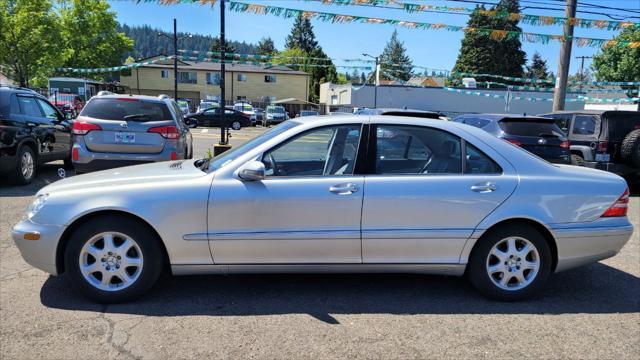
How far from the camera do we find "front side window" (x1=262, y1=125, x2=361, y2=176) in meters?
3.97

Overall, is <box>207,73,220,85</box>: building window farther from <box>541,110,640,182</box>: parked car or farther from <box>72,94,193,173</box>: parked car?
<box>541,110,640,182</box>: parked car

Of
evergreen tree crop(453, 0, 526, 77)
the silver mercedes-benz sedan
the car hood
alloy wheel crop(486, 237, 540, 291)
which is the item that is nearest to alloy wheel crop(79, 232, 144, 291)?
the silver mercedes-benz sedan

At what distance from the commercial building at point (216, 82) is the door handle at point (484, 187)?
53560 millimetres

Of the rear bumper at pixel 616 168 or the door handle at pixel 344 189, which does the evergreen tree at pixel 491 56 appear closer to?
the rear bumper at pixel 616 168

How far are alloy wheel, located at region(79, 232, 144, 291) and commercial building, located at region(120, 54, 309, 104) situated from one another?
53.2m

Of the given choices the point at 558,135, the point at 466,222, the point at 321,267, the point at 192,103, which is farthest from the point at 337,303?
the point at 192,103

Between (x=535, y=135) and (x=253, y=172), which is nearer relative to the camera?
(x=253, y=172)

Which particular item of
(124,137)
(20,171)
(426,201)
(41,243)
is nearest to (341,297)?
(426,201)

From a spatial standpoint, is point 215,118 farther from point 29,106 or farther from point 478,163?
point 478,163

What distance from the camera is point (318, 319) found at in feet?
12.1

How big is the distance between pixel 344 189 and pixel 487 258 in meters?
1.33

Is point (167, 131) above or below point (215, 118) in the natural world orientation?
above

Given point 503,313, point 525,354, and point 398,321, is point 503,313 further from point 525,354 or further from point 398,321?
point 398,321

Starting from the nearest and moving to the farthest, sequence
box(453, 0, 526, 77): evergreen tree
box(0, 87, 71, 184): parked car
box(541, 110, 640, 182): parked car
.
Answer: box(0, 87, 71, 184): parked car
box(541, 110, 640, 182): parked car
box(453, 0, 526, 77): evergreen tree
